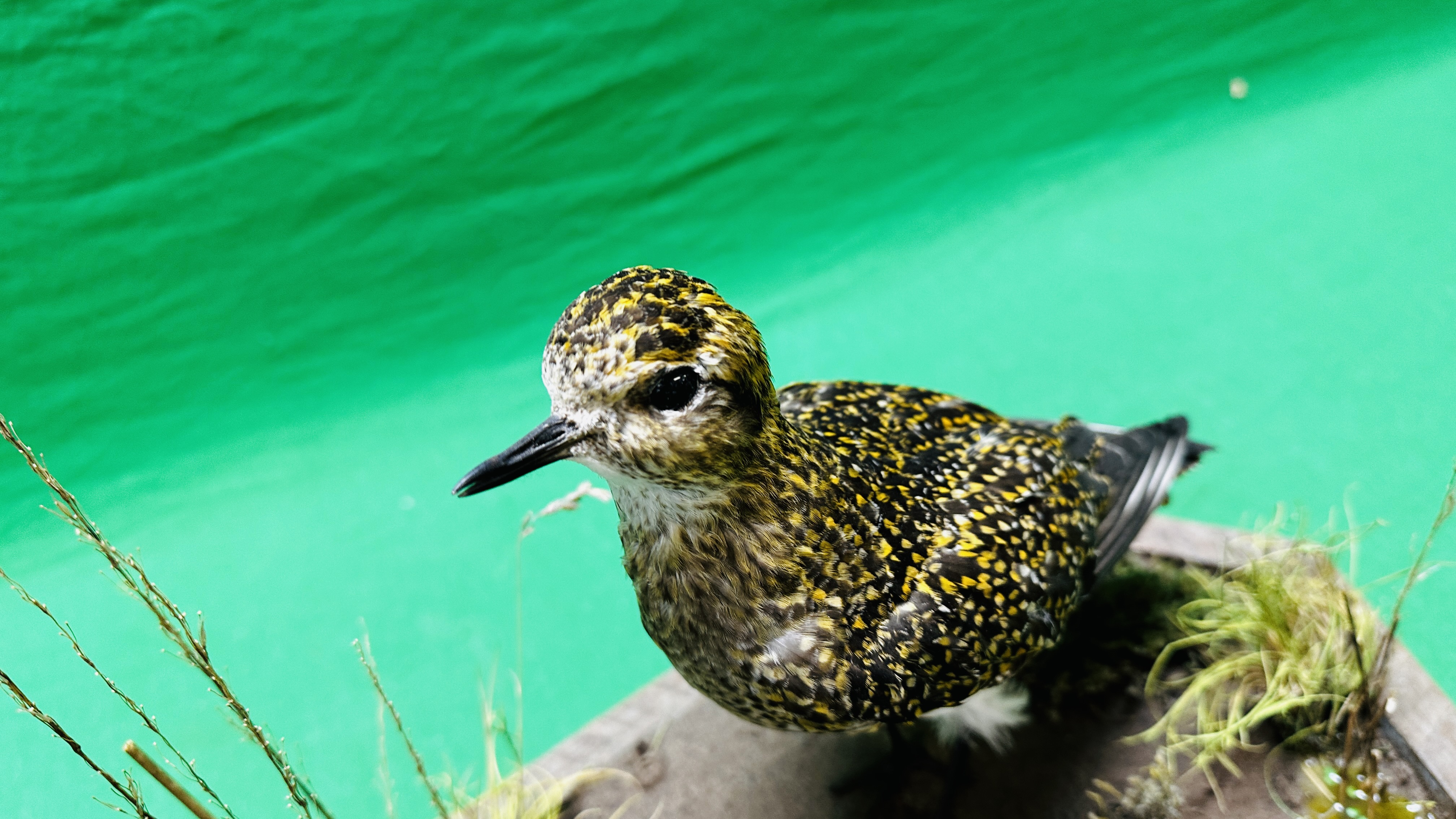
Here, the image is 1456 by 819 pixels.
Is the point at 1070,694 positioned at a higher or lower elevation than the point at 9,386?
lower

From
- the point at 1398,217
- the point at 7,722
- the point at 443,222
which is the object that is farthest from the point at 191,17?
the point at 1398,217

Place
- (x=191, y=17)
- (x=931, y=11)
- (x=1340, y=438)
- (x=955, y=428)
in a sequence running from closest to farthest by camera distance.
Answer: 1. (x=955, y=428)
2. (x=191, y=17)
3. (x=1340, y=438)
4. (x=931, y=11)

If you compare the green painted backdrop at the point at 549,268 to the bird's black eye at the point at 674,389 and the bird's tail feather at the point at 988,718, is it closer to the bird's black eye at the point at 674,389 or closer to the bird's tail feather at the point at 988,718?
the bird's tail feather at the point at 988,718

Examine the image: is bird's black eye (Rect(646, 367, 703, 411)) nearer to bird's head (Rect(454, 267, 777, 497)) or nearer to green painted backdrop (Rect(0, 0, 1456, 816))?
bird's head (Rect(454, 267, 777, 497))

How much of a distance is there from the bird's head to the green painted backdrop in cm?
148

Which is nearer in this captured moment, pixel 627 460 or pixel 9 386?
pixel 627 460

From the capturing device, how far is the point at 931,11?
3025 millimetres

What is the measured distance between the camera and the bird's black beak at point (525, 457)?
3.57 feet

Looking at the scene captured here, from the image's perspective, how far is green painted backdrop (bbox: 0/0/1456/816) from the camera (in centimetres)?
234

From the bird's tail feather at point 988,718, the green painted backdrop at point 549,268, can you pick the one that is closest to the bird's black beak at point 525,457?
the bird's tail feather at point 988,718

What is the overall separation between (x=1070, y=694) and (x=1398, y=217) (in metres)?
2.12

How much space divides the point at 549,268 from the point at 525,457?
6.48 ft

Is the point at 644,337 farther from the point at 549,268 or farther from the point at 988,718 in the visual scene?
the point at 549,268

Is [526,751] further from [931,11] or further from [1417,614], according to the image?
[931,11]
